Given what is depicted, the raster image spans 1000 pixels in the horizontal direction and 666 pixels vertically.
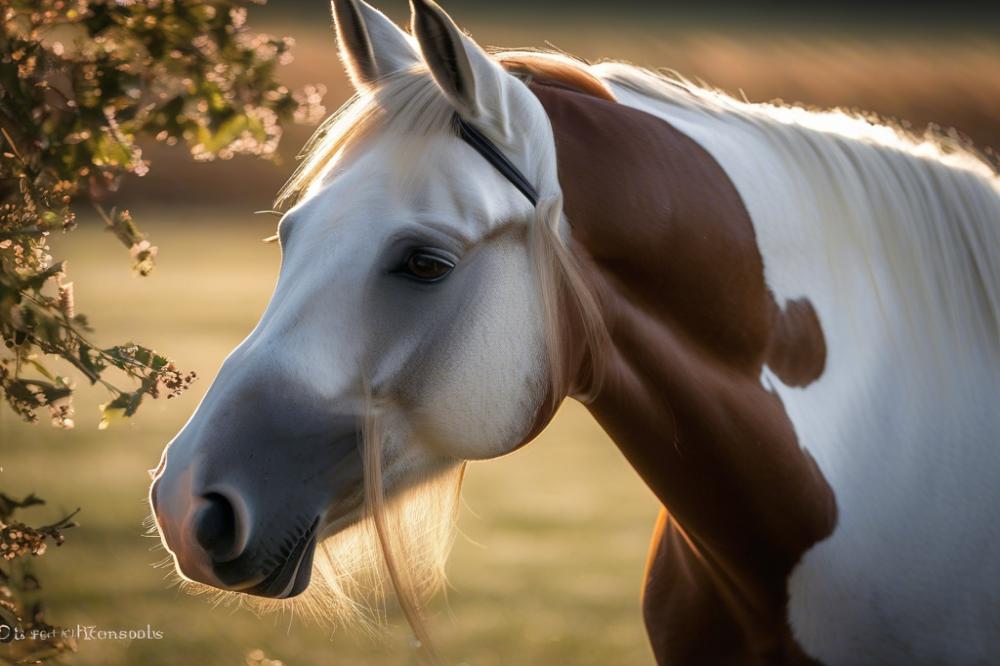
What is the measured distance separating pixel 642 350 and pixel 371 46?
0.69 meters

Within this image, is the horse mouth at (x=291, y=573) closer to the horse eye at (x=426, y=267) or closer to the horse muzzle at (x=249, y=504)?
the horse muzzle at (x=249, y=504)

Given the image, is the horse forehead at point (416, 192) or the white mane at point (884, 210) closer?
the horse forehead at point (416, 192)

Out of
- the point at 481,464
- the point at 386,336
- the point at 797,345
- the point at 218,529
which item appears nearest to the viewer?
the point at 218,529

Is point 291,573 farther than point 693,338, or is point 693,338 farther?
point 693,338

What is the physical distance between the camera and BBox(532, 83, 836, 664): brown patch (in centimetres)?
170

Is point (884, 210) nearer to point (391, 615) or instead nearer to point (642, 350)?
point (642, 350)

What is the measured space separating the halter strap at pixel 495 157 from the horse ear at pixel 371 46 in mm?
185

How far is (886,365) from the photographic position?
190 centimetres

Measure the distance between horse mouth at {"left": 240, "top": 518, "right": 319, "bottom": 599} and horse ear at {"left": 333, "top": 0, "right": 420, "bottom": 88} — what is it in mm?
758

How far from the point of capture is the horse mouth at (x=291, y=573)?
4.92ft

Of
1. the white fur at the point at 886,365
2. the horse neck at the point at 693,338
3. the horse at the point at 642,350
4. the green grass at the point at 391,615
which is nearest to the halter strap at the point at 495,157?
the horse at the point at 642,350

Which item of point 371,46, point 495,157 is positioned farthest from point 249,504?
point 371,46

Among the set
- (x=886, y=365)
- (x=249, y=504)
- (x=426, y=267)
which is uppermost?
(x=426, y=267)

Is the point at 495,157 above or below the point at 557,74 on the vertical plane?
below
